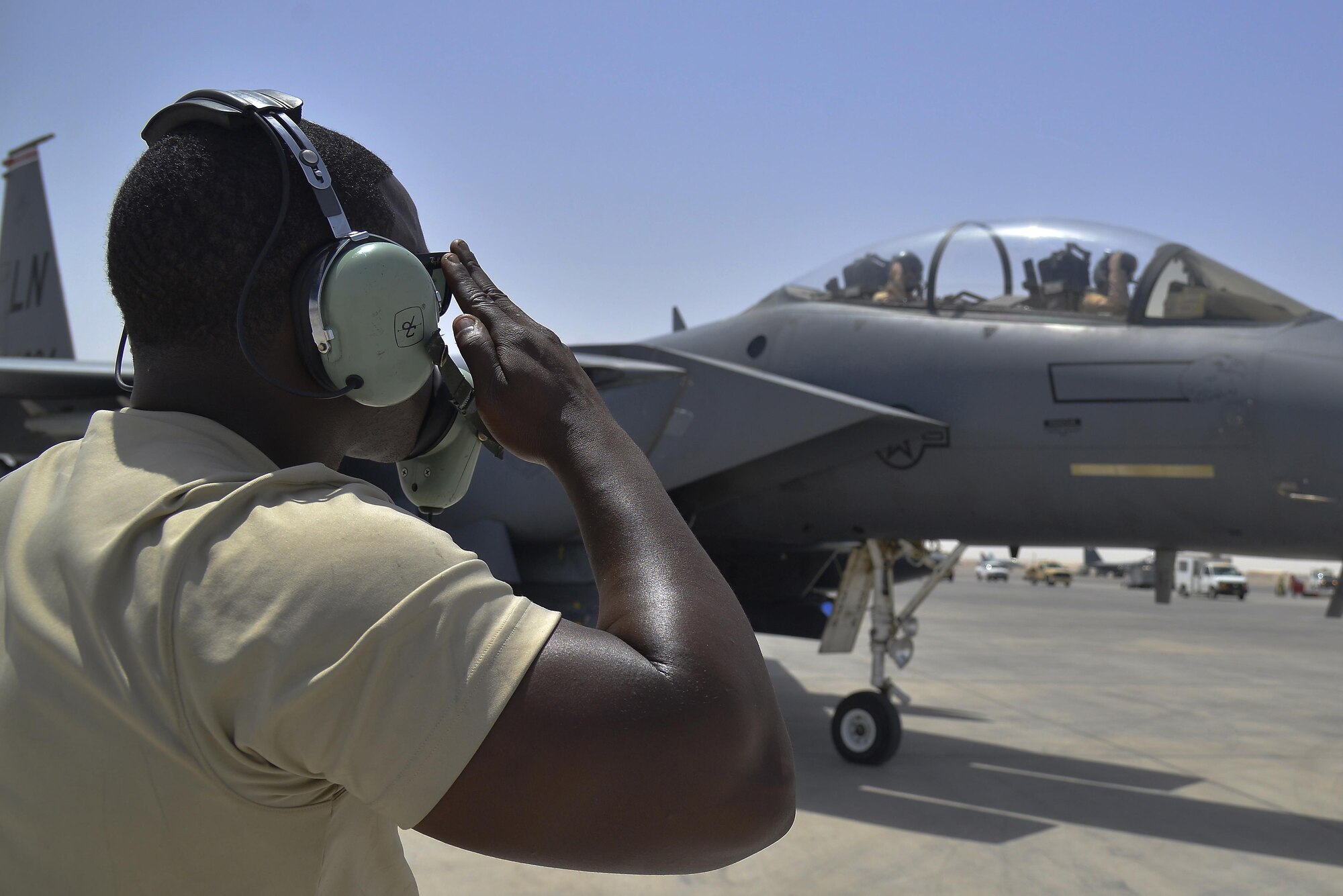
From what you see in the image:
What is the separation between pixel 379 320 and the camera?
3.20 ft

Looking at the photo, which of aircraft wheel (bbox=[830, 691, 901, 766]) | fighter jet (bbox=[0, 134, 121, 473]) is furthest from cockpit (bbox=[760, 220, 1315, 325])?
fighter jet (bbox=[0, 134, 121, 473])

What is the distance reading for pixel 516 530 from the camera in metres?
5.71

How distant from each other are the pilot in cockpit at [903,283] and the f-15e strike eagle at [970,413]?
0.06 ft

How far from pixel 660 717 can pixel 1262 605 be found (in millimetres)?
34526

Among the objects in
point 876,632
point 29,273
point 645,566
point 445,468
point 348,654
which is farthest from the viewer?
point 29,273

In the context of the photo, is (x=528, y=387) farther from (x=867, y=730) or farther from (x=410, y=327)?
(x=867, y=730)

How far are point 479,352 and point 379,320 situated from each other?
4.4 inches

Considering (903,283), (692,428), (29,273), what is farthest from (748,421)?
(29,273)

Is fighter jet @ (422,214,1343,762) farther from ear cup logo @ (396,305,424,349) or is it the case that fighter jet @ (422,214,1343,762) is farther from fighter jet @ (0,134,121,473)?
fighter jet @ (0,134,121,473)

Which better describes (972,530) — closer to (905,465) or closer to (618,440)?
(905,465)

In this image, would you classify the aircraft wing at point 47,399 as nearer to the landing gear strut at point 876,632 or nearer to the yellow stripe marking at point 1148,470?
the landing gear strut at point 876,632

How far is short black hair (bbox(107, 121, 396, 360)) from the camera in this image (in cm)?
92

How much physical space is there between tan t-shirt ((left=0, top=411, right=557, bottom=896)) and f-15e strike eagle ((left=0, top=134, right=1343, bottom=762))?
15.3ft

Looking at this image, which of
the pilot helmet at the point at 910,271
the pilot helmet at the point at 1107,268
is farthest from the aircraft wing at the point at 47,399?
the pilot helmet at the point at 1107,268
